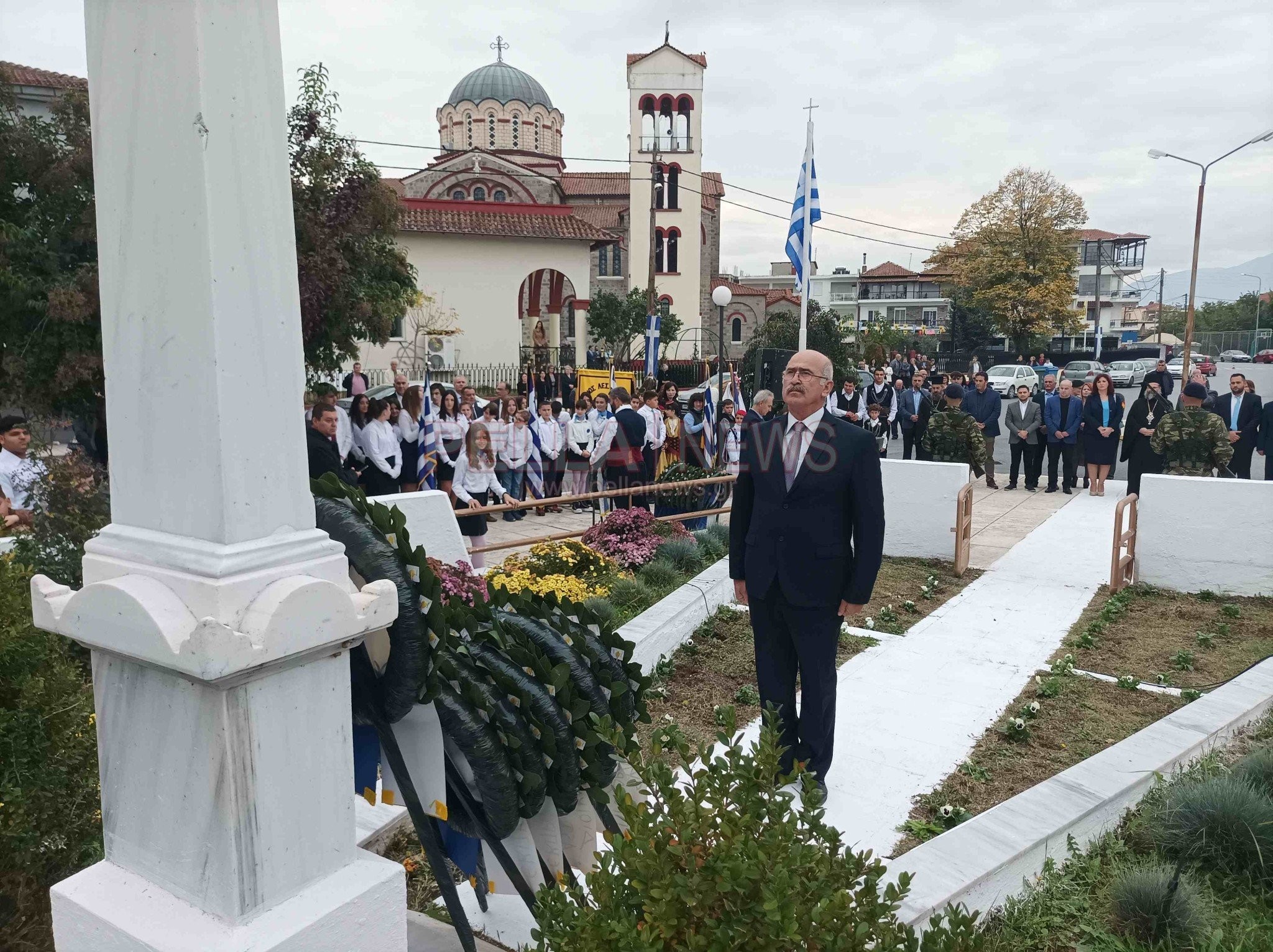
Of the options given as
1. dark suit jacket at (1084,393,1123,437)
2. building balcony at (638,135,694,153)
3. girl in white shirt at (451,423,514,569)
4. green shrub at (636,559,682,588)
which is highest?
A: building balcony at (638,135,694,153)

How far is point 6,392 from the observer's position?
33.7 ft

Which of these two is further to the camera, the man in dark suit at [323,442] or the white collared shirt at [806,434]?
the man in dark suit at [323,442]

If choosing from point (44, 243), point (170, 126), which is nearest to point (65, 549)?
point (170, 126)

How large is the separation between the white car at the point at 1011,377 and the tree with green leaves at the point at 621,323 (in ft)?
45.4

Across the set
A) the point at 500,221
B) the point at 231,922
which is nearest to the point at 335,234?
the point at 231,922

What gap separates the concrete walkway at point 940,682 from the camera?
462 cm

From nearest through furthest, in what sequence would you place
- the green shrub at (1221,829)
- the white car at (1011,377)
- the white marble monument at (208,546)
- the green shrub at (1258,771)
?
the white marble monument at (208,546) < the green shrub at (1221,829) < the green shrub at (1258,771) < the white car at (1011,377)

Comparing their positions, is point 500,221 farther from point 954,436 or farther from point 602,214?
point 954,436

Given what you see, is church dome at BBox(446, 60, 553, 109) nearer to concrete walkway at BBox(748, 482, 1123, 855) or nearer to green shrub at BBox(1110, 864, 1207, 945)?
concrete walkway at BBox(748, 482, 1123, 855)

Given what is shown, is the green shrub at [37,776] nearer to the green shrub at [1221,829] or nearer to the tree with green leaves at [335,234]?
the green shrub at [1221,829]

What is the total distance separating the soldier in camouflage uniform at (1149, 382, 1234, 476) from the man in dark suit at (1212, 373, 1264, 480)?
351 cm

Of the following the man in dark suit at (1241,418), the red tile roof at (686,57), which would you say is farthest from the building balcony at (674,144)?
the man in dark suit at (1241,418)

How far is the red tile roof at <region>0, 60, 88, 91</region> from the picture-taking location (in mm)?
10281

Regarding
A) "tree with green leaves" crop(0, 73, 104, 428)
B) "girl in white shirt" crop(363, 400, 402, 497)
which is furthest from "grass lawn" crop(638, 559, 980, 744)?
"tree with green leaves" crop(0, 73, 104, 428)
